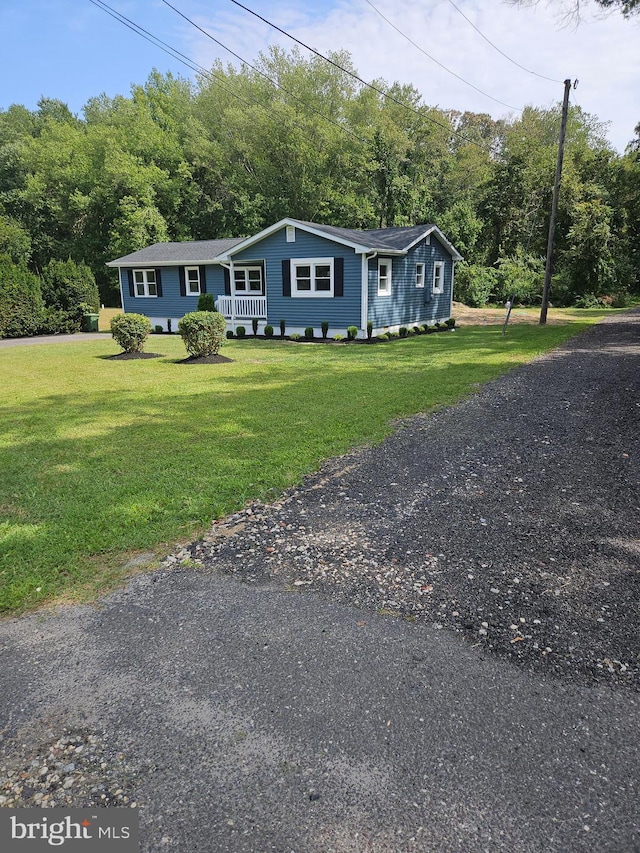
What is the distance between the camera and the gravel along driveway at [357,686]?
5.86ft

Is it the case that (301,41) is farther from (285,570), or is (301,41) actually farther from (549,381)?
(285,570)

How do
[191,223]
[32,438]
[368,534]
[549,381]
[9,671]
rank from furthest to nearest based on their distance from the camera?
1. [191,223]
2. [549,381]
3. [32,438]
4. [368,534]
5. [9,671]

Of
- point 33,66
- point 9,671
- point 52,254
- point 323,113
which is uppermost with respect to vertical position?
point 323,113

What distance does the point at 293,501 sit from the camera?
450cm

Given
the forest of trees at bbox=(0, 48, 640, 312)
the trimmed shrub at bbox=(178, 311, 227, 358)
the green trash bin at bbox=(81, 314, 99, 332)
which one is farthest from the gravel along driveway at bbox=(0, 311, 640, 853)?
the forest of trees at bbox=(0, 48, 640, 312)

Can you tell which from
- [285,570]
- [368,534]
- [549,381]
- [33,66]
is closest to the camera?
[285,570]

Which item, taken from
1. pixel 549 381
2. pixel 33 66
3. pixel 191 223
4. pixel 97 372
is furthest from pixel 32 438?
pixel 191 223

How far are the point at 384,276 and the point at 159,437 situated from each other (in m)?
13.8

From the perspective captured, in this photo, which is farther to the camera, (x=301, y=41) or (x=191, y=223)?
(x=191, y=223)

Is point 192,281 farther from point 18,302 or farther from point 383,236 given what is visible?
point 383,236

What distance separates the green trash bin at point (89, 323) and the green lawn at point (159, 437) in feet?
34.3

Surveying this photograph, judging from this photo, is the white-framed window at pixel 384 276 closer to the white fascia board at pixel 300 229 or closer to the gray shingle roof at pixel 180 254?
the white fascia board at pixel 300 229

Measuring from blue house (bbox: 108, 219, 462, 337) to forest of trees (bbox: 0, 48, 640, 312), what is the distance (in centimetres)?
1095

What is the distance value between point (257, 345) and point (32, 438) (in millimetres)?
10957
